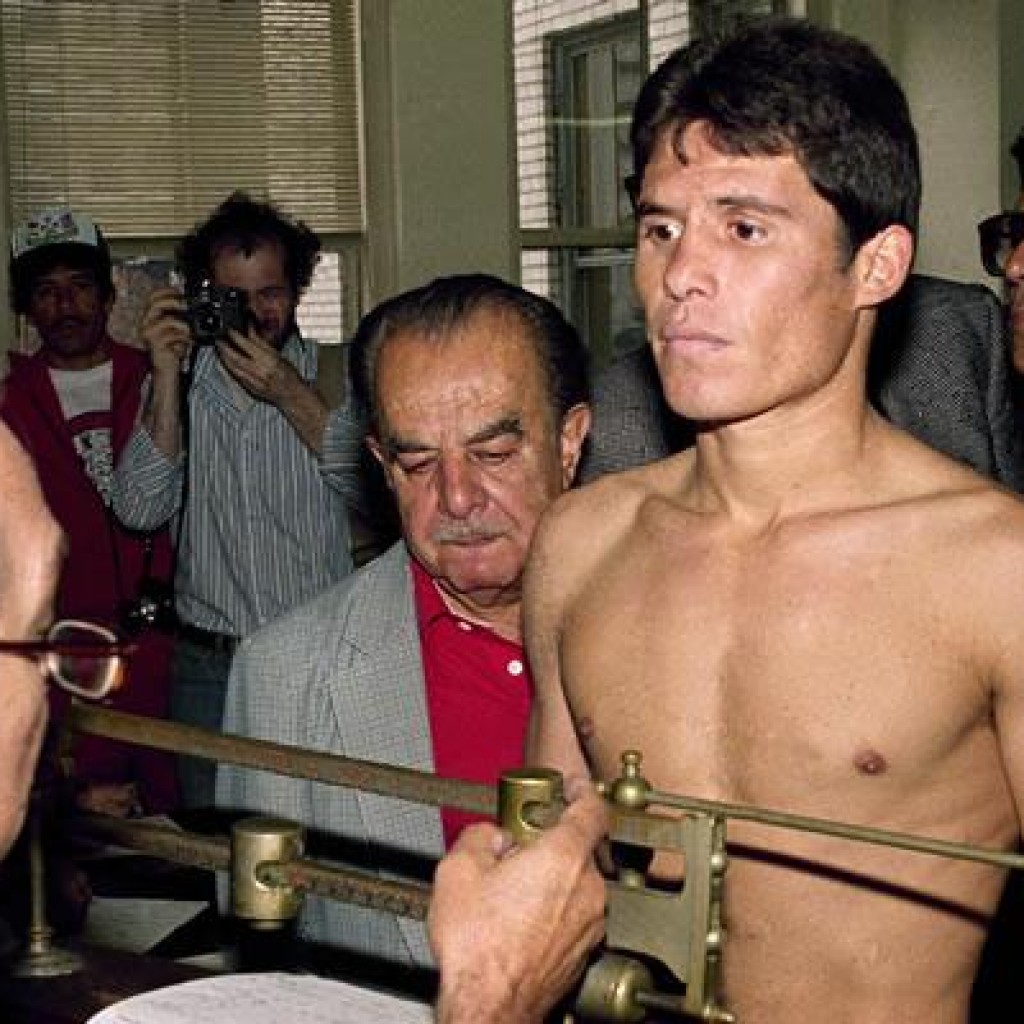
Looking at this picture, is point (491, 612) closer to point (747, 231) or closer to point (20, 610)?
point (747, 231)

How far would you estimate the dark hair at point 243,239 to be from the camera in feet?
14.2

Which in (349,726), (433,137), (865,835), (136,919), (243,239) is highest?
(433,137)

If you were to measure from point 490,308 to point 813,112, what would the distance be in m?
0.58

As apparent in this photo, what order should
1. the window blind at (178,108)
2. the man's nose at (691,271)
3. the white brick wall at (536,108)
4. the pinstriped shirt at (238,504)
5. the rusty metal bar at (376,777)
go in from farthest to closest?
the white brick wall at (536,108)
the window blind at (178,108)
the pinstriped shirt at (238,504)
the man's nose at (691,271)
the rusty metal bar at (376,777)

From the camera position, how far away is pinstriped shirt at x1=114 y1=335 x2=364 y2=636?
4.32 metres

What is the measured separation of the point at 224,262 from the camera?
14.2 ft

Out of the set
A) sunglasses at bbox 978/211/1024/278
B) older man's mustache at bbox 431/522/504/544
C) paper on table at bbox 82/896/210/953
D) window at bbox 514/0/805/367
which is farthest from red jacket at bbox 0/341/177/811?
older man's mustache at bbox 431/522/504/544

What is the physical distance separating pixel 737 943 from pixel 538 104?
151 inches

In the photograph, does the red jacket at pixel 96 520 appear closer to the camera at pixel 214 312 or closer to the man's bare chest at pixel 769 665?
the camera at pixel 214 312

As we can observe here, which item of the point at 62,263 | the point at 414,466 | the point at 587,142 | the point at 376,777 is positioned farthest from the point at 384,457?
the point at 587,142

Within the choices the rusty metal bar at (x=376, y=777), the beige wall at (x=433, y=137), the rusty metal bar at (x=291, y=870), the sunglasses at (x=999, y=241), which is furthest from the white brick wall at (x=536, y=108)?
the rusty metal bar at (x=376, y=777)

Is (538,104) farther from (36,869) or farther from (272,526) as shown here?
(36,869)

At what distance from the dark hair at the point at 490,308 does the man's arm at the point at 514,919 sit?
1002 millimetres

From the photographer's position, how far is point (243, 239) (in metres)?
4.34
